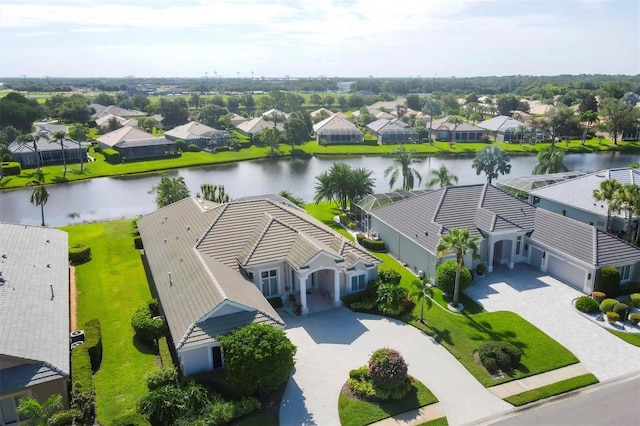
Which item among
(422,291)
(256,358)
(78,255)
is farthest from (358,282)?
(78,255)

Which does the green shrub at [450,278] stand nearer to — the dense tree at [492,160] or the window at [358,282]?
the window at [358,282]

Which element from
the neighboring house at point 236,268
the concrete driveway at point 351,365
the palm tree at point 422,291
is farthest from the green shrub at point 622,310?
the neighboring house at point 236,268

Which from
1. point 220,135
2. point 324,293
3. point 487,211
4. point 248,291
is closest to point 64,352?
point 248,291

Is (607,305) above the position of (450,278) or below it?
below

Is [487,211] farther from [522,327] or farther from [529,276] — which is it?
[522,327]

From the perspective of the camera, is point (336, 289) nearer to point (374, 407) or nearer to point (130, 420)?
point (374, 407)

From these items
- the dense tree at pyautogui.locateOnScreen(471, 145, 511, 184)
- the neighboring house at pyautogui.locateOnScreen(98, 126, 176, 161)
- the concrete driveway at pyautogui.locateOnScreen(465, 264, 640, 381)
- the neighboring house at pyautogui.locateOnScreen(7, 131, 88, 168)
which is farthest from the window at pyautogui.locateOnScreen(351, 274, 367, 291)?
the neighboring house at pyautogui.locateOnScreen(98, 126, 176, 161)
